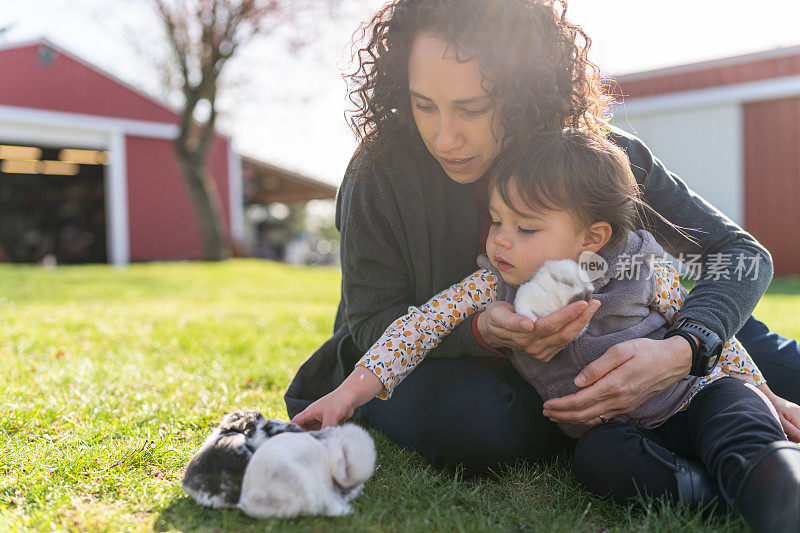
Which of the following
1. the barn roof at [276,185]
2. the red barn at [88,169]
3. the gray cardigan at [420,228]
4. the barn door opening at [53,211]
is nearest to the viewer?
the gray cardigan at [420,228]

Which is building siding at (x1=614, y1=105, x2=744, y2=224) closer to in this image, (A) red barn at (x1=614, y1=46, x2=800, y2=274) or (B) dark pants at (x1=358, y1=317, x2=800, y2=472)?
(A) red barn at (x1=614, y1=46, x2=800, y2=274)

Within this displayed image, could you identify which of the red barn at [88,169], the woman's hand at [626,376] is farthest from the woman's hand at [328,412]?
the red barn at [88,169]

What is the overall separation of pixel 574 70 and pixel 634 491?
1109 millimetres

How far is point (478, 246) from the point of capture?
209 centimetres

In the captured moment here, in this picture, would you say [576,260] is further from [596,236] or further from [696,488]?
[696,488]

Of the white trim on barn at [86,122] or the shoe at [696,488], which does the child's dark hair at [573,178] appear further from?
the white trim on barn at [86,122]

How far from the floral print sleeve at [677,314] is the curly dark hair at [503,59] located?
1.50 feet

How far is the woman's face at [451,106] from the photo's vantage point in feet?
5.60

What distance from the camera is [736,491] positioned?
4.62 ft

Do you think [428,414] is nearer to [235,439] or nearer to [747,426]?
[235,439]

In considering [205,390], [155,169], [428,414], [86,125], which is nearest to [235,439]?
[428,414]

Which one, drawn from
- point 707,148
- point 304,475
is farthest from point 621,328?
point 707,148

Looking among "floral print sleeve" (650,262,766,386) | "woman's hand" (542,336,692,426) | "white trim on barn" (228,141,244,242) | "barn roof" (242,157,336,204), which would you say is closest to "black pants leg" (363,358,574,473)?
"woman's hand" (542,336,692,426)

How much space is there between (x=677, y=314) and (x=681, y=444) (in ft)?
1.12
